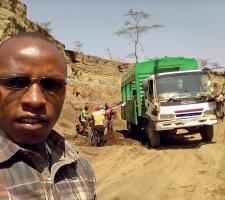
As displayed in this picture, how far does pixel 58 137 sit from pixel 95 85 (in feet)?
114

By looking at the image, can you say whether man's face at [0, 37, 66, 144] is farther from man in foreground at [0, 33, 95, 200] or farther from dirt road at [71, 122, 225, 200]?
dirt road at [71, 122, 225, 200]

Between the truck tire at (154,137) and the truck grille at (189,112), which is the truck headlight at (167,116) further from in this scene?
the truck tire at (154,137)

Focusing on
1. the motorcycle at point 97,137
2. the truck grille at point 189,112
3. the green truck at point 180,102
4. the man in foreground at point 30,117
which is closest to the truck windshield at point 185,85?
the green truck at point 180,102

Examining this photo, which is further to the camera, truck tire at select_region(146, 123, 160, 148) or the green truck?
truck tire at select_region(146, 123, 160, 148)

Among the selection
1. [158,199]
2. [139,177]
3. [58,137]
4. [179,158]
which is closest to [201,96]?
[179,158]

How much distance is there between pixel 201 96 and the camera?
44.1 ft

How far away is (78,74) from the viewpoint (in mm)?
35531

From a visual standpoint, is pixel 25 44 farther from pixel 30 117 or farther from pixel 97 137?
pixel 97 137

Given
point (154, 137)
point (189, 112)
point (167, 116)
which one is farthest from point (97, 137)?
point (189, 112)

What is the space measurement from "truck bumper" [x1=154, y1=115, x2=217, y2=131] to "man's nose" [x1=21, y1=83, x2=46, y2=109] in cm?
1178

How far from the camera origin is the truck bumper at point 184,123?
43.6 feet

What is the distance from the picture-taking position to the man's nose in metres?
1.59

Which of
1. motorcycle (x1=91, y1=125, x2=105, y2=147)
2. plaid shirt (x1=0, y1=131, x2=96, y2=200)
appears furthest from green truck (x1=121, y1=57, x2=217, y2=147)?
plaid shirt (x1=0, y1=131, x2=96, y2=200)

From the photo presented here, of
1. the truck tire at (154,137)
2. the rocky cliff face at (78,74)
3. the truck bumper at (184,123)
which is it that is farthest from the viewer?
the rocky cliff face at (78,74)
